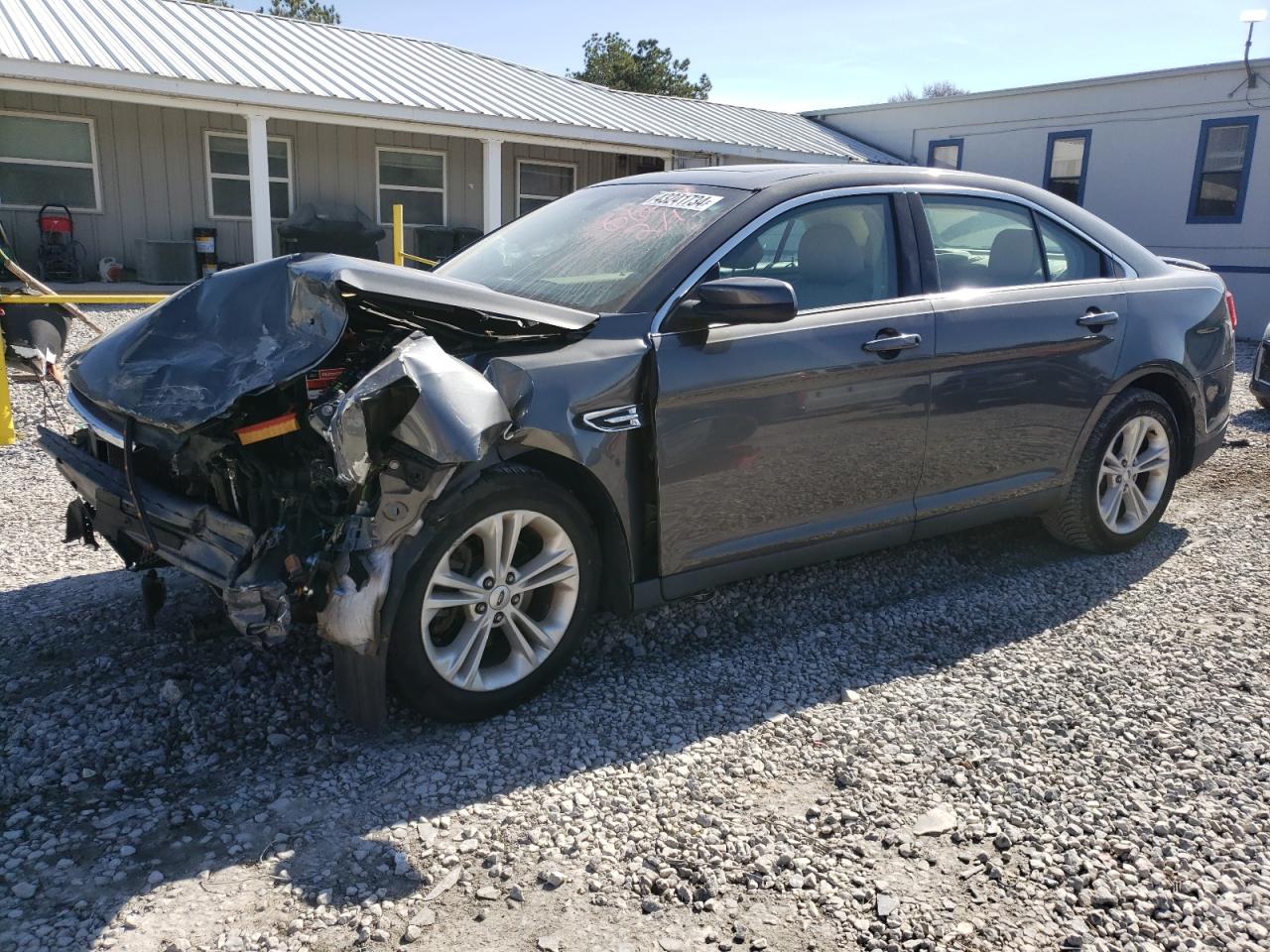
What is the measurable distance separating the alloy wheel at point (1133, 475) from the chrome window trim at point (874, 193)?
785 millimetres

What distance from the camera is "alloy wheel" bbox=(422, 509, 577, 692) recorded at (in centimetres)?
330

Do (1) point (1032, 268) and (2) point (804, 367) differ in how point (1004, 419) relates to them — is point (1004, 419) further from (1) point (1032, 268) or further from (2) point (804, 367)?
(2) point (804, 367)

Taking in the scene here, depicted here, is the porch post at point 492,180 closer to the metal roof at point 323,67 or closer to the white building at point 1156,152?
the metal roof at point 323,67

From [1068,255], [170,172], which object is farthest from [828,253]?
[170,172]

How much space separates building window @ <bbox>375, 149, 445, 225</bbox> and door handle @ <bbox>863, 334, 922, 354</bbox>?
597 inches

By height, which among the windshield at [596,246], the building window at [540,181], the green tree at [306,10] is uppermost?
the green tree at [306,10]

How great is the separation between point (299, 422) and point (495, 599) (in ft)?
2.71

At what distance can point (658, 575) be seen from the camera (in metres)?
3.72

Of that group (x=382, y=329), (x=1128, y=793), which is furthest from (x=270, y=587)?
(x=1128, y=793)

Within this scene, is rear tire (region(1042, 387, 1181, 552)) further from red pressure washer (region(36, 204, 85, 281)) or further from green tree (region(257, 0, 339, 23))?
green tree (region(257, 0, 339, 23))

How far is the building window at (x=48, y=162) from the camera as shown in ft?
48.7

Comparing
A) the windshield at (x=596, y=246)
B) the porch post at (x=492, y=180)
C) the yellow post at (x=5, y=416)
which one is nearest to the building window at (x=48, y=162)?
the porch post at (x=492, y=180)

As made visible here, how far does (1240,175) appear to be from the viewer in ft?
58.1

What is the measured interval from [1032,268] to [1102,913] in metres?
3.12
